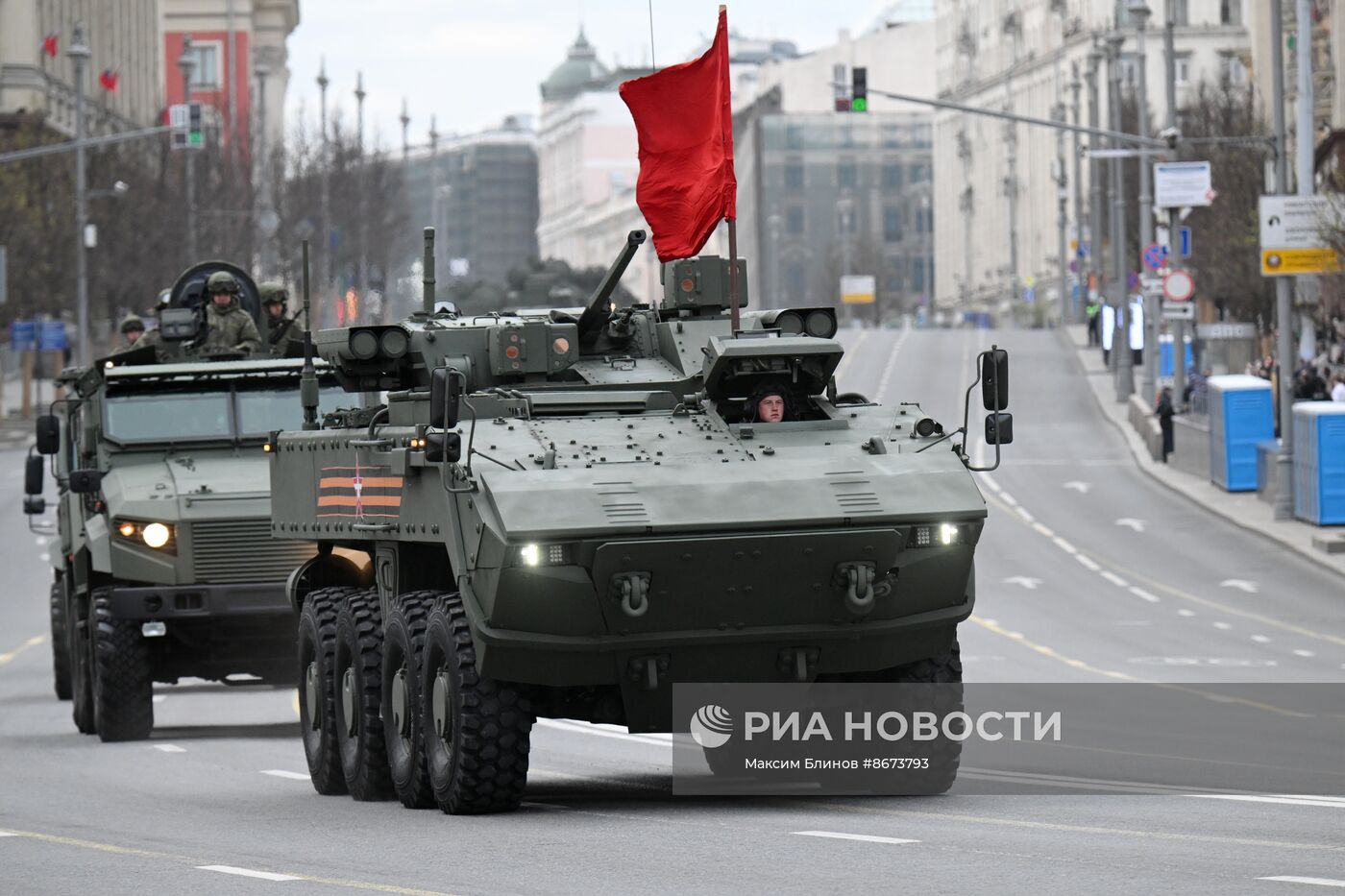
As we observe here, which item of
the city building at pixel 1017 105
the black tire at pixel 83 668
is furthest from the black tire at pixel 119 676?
the city building at pixel 1017 105

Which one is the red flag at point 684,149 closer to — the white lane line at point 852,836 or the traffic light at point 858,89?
the white lane line at point 852,836

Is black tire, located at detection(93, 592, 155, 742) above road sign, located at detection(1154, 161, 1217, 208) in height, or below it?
below

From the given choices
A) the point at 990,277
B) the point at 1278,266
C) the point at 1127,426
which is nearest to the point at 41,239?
the point at 1127,426

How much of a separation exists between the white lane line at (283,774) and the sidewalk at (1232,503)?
20.3 m

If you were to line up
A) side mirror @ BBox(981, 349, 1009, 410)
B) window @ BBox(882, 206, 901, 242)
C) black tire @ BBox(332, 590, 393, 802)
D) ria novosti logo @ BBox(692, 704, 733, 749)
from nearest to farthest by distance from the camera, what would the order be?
side mirror @ BBox(981, 349, 1009, 410) < ria novosti logo @ BBox(692, 704, 733, 749) < black tire @ BBox(332, 590, 393, 802) < window @ BBox(882, 206, 901, 242)

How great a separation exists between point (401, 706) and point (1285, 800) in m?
4.68

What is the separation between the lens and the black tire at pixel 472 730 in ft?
45.7

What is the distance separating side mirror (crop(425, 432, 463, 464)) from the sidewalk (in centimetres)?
2370

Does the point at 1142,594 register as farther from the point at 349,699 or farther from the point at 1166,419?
the point at 349,699

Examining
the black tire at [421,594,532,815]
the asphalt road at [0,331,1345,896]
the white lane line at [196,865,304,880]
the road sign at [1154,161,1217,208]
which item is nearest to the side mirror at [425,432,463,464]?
the black tire at [421,594,532,815]

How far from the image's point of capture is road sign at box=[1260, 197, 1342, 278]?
133ft

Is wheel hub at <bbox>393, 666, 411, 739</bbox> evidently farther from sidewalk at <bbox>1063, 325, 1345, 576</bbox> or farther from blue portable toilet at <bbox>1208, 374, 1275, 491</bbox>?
blue portable toilet at <bbox>1208, 374, 1275, 491</bbox>

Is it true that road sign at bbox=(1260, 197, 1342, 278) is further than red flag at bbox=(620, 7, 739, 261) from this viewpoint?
Yes

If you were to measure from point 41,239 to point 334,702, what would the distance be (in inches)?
2253
